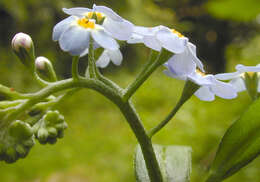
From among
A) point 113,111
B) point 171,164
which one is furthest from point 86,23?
point 113,111

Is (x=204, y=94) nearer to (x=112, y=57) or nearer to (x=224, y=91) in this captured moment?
(x=224, y=91)

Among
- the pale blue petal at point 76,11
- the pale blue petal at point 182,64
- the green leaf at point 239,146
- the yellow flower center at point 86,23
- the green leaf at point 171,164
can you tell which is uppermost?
the pale blue petal at point 76,11

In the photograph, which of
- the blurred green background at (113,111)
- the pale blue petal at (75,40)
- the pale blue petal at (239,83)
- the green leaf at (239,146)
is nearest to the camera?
the pale blue petal at (75,40)

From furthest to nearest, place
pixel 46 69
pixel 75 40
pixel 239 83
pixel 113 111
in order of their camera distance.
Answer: pixel 113 111
pixel 239 83
pixel 46 69
pixel 75 40

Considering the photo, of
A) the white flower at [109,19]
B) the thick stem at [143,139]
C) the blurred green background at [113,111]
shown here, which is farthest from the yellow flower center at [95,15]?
the blurred green background at [113,111]

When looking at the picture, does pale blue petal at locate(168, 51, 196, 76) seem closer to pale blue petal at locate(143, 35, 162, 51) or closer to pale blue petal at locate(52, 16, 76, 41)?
pale blue petal at locate(143, 35, 162, 51)

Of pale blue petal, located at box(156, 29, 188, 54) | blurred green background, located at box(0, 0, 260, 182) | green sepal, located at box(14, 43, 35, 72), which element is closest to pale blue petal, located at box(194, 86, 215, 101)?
pale blue petal, located at box(156, 29, 188, 54)

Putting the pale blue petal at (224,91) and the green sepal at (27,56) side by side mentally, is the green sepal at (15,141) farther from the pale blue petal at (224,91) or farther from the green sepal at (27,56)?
the pale blue petal at (224,91)
